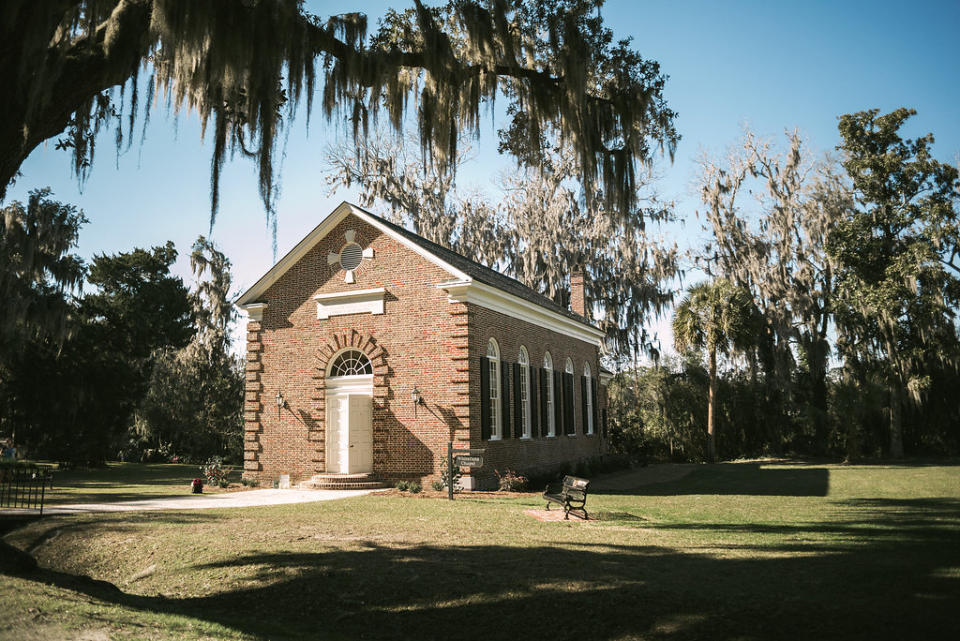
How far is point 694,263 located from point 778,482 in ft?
56.7

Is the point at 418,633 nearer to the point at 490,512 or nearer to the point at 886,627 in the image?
the point at 886,627

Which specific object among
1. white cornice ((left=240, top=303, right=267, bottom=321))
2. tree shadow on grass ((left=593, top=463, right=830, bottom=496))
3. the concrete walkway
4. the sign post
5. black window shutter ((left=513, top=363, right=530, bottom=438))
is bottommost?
tree shadow on grass ((left=593, top=463, right=830, bottom=496))

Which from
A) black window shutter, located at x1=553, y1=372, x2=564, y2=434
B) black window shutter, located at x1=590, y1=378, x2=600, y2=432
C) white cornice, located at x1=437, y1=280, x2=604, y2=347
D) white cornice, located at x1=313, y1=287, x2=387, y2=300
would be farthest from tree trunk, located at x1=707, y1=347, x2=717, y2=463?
white cornice, located at x1=313, y1=287, x2=387, y2=300

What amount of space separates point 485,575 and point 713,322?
2425 cm

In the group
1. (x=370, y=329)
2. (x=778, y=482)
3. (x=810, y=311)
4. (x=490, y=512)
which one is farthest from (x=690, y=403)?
(x=490, y=512)

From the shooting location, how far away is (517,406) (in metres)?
19.3

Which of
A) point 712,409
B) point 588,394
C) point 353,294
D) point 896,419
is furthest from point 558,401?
point 896,419

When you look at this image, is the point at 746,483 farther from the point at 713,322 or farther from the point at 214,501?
the point at 214,501

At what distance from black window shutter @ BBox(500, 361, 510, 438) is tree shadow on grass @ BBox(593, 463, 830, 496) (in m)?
2.91

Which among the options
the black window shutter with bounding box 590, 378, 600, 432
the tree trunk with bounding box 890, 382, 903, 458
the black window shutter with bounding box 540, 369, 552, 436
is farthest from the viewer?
the tree trunk with bounding box 890, 382, 903, 458

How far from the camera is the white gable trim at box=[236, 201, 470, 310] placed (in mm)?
17297

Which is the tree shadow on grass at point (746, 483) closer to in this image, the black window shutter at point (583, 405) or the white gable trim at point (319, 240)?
the black window shutter at point (583, 405)

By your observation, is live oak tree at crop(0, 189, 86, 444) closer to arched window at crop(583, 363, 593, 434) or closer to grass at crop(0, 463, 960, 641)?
grass at crop(0, 463, 960, 641)

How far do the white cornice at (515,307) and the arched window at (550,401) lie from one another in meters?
1.18
